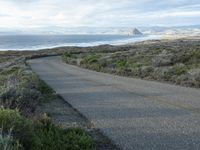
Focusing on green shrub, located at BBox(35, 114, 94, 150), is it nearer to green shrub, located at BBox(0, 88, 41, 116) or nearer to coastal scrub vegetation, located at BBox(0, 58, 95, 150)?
coastal scrub vegetation, located at BBox(0, 58, 95, 150)

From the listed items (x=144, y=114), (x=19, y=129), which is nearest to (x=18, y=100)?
(x=144, y=114)

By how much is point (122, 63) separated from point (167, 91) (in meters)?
18.0

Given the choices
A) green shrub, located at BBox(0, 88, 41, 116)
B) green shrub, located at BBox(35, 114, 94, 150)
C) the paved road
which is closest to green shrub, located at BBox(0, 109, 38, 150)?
green shrub, located at BBox(35, 114, 94, 150)

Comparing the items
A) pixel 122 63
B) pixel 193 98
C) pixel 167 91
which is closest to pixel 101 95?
pixel 167 91

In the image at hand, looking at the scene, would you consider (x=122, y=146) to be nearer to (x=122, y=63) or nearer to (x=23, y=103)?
(x=23, y=103)

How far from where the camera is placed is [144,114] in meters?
11.9

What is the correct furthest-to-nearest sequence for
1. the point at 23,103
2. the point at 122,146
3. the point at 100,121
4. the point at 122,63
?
the point at 122,63
the point at 23,103
the point at 100,121
the point at 122,146

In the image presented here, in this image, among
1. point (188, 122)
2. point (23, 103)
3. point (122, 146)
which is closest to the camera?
point (122, 146)

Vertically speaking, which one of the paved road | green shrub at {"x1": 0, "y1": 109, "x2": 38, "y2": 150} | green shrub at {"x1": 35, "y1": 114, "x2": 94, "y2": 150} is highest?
green shrub at {"x1": 0, "y1": 109, "x2": 38, "y2": 150}

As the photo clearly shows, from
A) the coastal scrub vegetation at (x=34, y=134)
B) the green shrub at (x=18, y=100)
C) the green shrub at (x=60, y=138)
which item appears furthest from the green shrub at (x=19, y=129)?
the green shrub at (x=18, y=100)

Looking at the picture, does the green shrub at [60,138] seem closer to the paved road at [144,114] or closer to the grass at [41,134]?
the grass at [41,134]

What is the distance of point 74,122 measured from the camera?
1117cm

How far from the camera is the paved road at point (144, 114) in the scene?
874 cm

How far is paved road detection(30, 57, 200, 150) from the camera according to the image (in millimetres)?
8742
